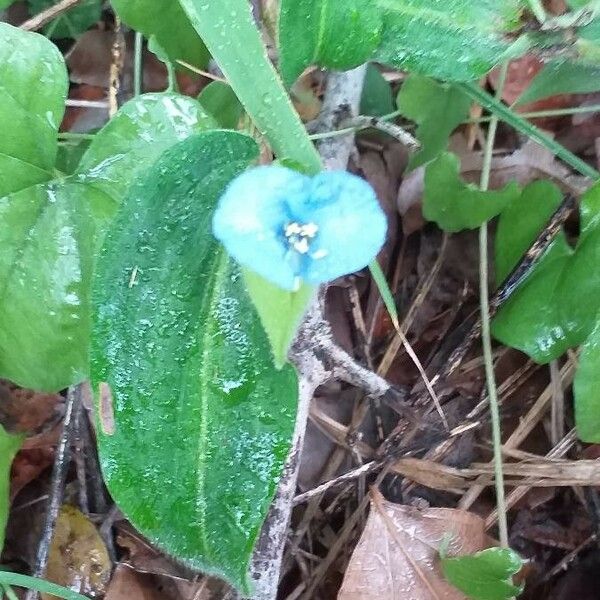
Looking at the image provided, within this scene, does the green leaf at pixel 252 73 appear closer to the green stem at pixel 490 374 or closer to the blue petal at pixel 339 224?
the blue petal at pixel 339 224

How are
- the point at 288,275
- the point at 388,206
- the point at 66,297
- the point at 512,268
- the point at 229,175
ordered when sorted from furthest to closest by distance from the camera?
the point at 388,206
the point at 512,268
the point at 66,297
the point at 229,175
the point at 288,275

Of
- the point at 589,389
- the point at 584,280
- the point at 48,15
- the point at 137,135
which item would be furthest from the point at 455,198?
the point at 48,15

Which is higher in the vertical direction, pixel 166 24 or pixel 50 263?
pixel 166 24

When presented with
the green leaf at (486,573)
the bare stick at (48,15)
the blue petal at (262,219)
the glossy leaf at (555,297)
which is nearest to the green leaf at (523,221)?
the glossy leaf at (555,297)

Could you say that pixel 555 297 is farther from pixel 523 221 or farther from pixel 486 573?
pixel 486 573

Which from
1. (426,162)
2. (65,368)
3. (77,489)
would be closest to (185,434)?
(65,368)

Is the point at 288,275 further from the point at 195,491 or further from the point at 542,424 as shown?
the point at 542,424

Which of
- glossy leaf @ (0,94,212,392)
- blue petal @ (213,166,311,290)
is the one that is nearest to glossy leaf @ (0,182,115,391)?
glossy leaf @ (0,94,212,392)
